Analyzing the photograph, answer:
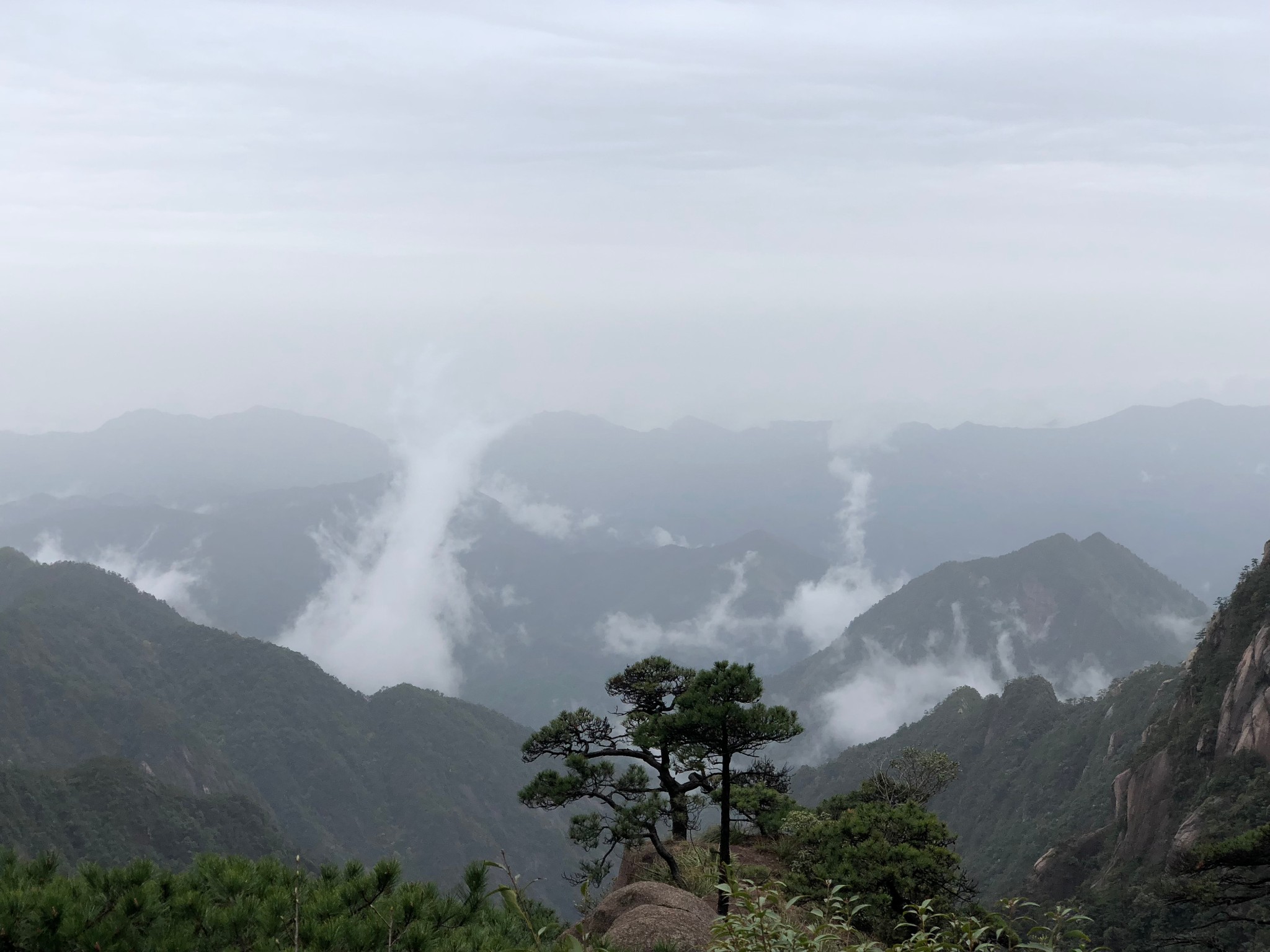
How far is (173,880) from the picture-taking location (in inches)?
325

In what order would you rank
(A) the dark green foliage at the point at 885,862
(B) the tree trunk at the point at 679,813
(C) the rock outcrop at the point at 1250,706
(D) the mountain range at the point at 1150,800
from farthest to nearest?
(C) the rock outcrop at the point at 1250,706
(D) the mountain range at the point at 1150,800
(B) the tree trunk at the point at 679,813
(A) the dark green foliage at the point at 885,862

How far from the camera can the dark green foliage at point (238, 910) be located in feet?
24.2

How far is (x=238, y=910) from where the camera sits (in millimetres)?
7750

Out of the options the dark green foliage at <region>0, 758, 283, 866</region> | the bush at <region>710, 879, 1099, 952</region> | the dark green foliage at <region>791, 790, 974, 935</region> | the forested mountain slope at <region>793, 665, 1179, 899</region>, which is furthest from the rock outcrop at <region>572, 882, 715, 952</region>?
the dark green foliage at <region>0, 758, 283, 866</region>

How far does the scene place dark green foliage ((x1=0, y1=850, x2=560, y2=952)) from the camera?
7371 millimetres

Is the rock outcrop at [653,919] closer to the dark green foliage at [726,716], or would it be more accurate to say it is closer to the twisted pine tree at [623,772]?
the dark green foliage at [726,716]

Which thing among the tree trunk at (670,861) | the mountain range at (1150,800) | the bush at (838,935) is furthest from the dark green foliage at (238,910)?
the tree trunk at (670,861)

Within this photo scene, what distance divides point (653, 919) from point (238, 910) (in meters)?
8.19

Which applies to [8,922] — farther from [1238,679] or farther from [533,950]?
[1238,679]

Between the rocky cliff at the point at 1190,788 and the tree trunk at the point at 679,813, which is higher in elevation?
the tree trunk at the point at 679,813

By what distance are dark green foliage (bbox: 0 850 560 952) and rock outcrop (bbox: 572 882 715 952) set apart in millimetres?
4424

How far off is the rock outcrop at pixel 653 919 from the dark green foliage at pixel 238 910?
4.42 meters

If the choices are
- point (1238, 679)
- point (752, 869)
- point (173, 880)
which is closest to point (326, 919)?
point (173, 880)

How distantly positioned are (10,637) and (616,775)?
228078mm
